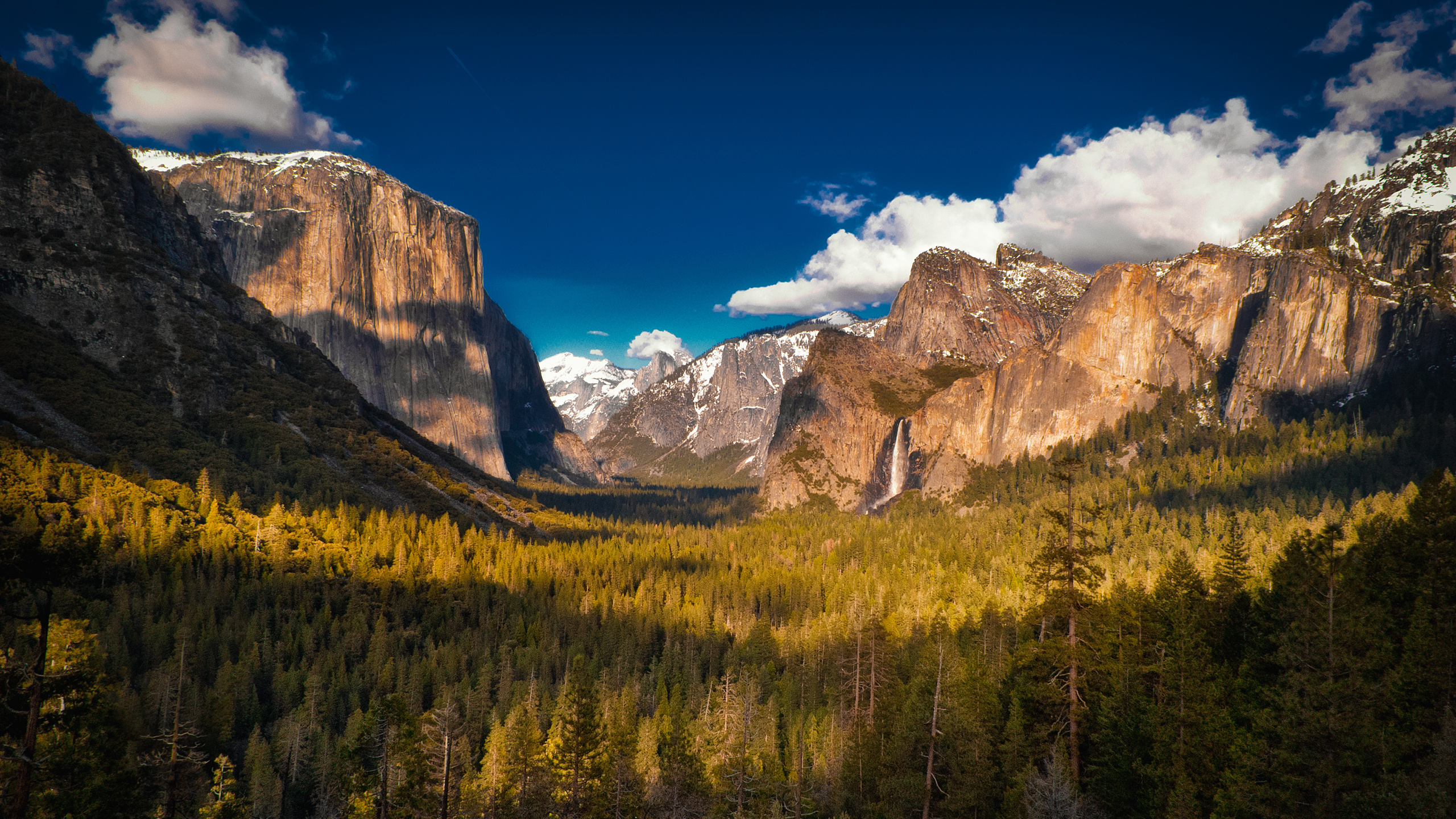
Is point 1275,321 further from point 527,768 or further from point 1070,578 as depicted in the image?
point 527,768

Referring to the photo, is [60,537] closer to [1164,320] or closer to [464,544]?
[464,544]

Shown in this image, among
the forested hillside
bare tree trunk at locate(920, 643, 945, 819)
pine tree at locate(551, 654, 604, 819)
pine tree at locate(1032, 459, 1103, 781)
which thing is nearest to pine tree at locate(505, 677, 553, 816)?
the forested hillside

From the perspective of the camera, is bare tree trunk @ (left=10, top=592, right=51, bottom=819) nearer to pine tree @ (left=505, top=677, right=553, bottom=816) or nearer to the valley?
the valley

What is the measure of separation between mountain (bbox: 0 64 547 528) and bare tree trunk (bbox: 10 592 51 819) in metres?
90.7

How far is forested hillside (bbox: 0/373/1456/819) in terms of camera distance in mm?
25328

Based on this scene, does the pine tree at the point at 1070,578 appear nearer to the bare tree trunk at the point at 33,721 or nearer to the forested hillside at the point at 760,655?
the forested hillside at the point at 760,655

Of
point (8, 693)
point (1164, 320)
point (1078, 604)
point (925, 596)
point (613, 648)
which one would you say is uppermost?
point (1164, 320)

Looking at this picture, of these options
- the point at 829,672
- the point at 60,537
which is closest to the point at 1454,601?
the point at 60,537

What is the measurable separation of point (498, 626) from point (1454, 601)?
273 ft

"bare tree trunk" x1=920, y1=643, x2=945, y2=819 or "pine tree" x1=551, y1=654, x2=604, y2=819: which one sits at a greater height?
"bare tree trunk" x1=920, y1=643, x2=945, y2=819

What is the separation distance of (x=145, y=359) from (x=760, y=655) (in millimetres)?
108856

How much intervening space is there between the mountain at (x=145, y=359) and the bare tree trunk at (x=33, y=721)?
9072cm

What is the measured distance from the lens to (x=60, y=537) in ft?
48.9

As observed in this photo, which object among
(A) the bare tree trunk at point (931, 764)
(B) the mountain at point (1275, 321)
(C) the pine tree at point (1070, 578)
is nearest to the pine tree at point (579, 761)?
(A) the bare tree trunk at point (931, 764)
